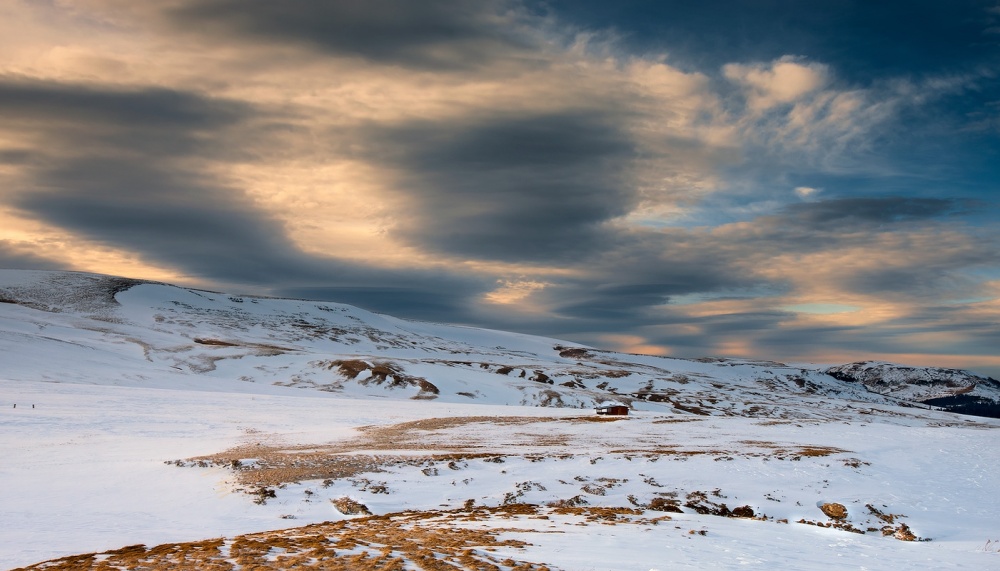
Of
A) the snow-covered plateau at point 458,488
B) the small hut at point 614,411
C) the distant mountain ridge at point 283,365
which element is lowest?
the snow-covered plateau at point 458,488

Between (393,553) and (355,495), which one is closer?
(393,553)

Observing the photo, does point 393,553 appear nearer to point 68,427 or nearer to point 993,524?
point 993,524

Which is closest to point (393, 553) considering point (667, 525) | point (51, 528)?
point (667, 525)

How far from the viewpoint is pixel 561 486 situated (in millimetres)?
21797

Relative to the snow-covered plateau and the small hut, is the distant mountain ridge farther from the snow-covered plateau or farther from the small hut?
the small hut

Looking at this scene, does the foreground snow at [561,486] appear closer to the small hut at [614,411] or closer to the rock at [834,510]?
the rock at [834,510]

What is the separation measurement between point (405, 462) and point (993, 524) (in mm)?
19367

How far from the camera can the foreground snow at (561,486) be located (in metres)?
14.2

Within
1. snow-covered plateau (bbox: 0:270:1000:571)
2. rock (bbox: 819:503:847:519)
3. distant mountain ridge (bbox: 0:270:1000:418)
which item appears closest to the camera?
snow-covered plateau (bbox: 0:270:1000:571)

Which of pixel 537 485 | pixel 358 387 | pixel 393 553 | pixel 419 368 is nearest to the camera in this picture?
pixel 393 553

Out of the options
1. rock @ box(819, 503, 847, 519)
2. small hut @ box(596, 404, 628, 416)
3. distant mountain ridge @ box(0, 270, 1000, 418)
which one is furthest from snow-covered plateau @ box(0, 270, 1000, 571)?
distant mountain ridge @ box(0, 270, 1000, 418)

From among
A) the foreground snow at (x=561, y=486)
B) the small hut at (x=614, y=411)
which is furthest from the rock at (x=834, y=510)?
the small hut at (x=614, y=411)

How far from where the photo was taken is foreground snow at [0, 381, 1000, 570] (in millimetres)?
14195

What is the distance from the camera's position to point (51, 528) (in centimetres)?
1556
